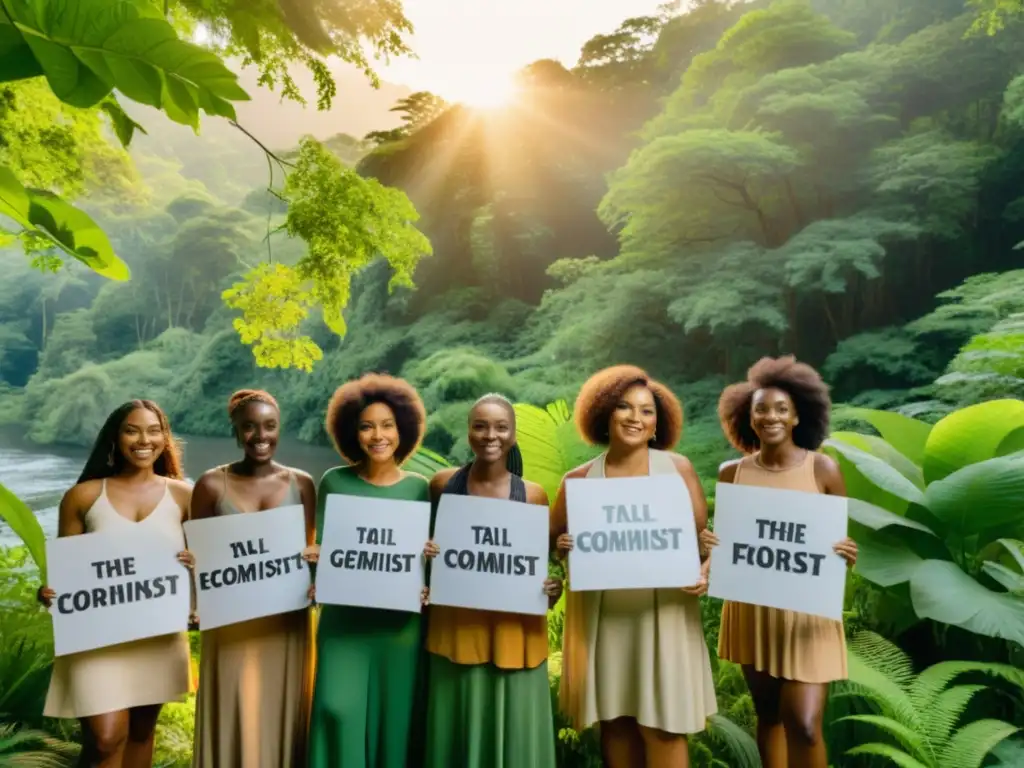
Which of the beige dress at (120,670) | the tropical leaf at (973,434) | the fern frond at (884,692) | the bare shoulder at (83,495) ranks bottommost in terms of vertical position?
the fern frond at (884,692)

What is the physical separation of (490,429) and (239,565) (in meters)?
0.83

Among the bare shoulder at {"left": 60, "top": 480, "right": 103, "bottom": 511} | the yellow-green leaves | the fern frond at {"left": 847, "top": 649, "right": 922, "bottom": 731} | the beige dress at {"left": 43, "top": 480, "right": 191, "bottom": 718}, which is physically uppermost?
the yellow-green leaves

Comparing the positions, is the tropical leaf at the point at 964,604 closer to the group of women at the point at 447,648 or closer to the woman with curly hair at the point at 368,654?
the group of women at the point at 447,648

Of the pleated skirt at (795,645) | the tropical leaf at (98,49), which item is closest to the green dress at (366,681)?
the pleated skirt at (795,645)

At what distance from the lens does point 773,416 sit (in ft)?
6.40

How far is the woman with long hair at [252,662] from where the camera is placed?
195 cm

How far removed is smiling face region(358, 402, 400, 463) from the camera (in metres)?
1.99

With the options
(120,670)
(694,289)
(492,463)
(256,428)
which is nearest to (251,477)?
(256,428)

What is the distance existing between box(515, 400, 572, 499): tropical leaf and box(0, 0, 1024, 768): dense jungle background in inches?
0.8

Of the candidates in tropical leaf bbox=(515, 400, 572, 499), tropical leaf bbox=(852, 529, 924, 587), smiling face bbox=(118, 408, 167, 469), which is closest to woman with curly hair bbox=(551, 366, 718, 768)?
tropical leaf bbox=(852, 529, 924, 587)

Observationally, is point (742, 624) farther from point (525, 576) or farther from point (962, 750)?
point (962, 750)

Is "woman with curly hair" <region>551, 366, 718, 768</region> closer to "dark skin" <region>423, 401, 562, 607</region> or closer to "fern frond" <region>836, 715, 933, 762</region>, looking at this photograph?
"dark skin" <region>423, 401, 562, 607</region>

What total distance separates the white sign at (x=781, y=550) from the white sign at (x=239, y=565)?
1.29 metres

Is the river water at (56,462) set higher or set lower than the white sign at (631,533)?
higher
